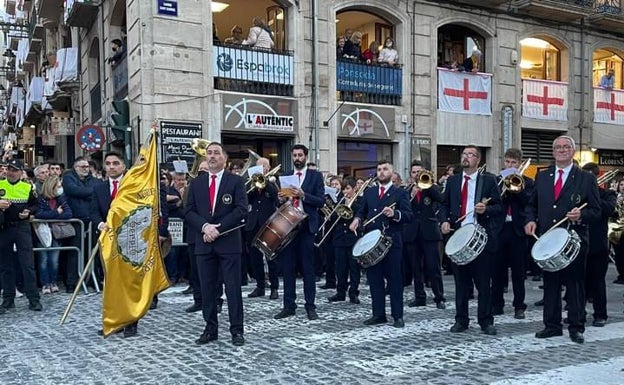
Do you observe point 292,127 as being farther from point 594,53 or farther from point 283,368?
point 594,53

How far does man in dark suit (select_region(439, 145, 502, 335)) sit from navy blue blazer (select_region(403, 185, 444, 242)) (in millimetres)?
1555

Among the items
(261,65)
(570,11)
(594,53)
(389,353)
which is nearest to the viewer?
(389,353)

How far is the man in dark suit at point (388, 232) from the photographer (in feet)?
23.9

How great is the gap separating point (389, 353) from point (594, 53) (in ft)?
67.2

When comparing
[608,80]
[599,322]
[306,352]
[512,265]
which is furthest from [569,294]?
[608,80]

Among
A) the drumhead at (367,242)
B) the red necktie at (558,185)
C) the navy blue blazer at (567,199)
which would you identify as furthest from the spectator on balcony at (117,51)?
the red necktie at (558,185)

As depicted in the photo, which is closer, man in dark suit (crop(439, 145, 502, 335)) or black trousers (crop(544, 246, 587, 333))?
black trousers (crop(544, 246, 587, 333))

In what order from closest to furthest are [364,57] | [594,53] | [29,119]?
[364,57] → [594,53] → [29,119]

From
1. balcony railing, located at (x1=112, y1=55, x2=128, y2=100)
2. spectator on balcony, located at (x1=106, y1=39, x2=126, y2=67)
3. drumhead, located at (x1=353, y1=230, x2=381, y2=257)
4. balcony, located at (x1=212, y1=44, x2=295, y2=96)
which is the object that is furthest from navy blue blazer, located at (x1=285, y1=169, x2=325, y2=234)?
spectator on balcony, located at (x1=106, y1=39, x2=126, y2=67)

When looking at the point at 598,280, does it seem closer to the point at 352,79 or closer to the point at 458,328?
the point at 458,328

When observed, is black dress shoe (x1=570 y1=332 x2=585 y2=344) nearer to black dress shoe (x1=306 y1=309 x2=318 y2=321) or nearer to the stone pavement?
the stone pavement

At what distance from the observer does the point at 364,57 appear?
58.5 ft

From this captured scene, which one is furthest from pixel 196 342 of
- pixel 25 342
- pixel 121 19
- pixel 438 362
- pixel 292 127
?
pixel 121 19

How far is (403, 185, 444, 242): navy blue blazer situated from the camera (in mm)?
8789
